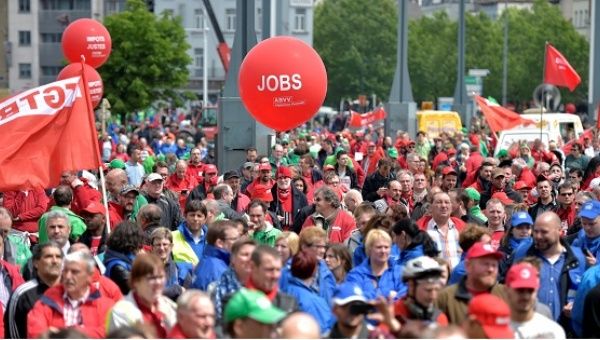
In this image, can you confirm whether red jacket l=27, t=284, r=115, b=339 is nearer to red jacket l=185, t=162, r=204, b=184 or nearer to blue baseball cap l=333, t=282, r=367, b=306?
blue baseball cap l=333, t=282, r=367, b=306

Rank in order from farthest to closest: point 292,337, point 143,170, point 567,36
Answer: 1. point 567,36
2. point 143,170
3. point 292,337

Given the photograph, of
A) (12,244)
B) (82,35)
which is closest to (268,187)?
(12,244)

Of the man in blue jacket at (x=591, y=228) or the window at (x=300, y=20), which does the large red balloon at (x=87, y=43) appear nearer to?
the man in blue jacket at (x=591, y=228)

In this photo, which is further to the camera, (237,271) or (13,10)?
(13,10)

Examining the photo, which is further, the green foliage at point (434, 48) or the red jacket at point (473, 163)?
the green foliage at point (434, 48)

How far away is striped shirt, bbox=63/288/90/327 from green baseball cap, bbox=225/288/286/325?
1906 millimetres

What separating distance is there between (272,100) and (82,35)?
11201mm

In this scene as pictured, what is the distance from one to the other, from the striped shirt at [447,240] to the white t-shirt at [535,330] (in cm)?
433

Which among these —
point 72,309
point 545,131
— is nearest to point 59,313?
point 72,309

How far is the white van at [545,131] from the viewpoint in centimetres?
3241

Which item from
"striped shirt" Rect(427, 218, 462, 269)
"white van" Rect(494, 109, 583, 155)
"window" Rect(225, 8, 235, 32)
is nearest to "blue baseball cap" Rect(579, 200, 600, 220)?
"striped shirt" Rect(427, 218, 462, 269)

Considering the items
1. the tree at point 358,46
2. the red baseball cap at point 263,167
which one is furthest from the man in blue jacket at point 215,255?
the tree at point 358,46

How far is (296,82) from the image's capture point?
19.0 metres

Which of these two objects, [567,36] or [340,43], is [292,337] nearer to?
[567,36]
